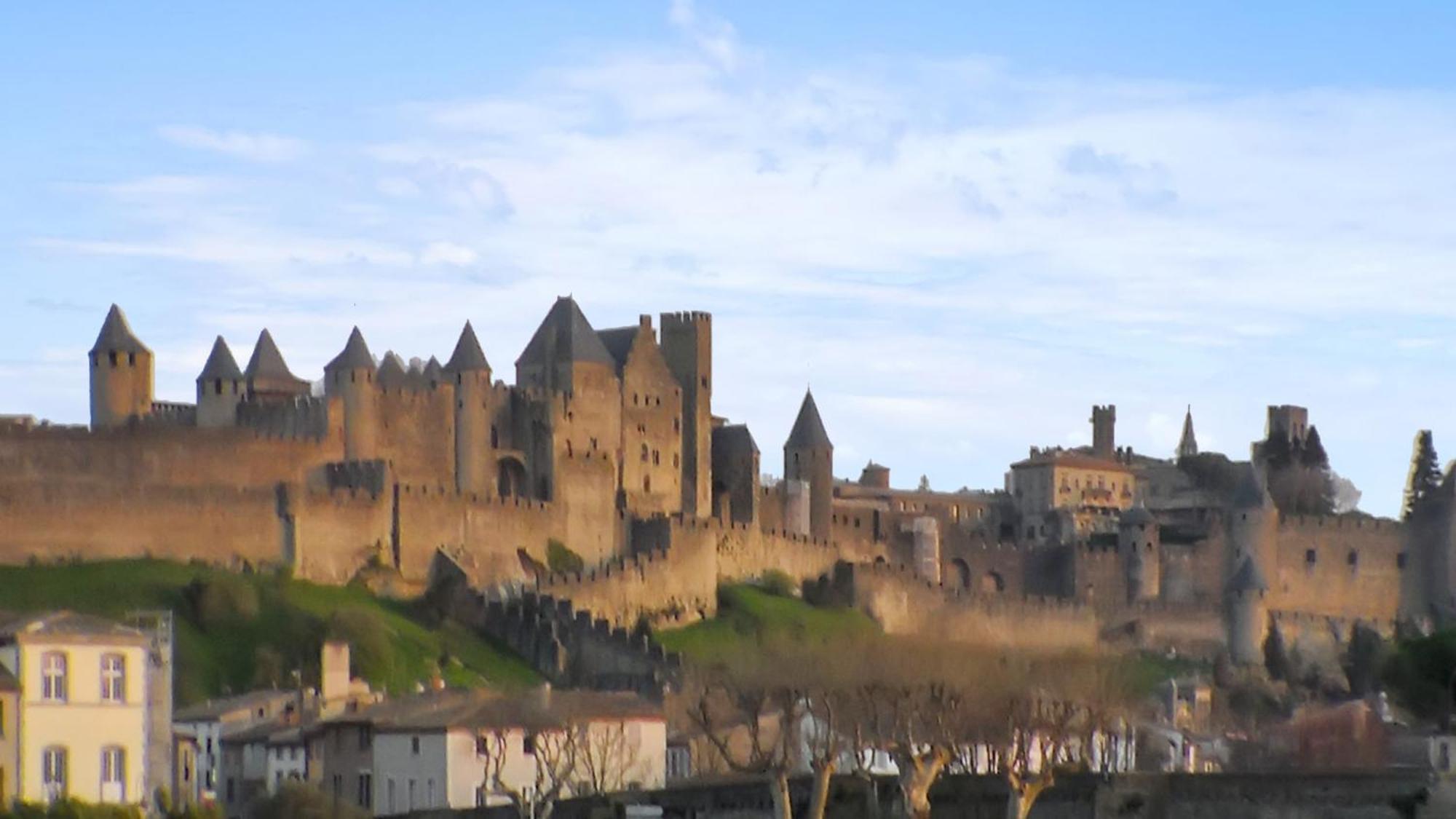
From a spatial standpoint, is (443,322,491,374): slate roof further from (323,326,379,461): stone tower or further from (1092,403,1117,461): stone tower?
(1092,403,1117,461): stone tower

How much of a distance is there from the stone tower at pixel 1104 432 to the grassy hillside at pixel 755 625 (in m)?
57.4

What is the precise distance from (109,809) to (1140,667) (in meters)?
69.9

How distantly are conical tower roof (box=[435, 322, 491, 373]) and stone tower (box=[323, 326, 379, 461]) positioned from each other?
4.04 m

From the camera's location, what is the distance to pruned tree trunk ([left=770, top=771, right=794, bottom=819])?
58625 mm

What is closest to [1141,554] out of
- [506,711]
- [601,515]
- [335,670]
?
[601,515]

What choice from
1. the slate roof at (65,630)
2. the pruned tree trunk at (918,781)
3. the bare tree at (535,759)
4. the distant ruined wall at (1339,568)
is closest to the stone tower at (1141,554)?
the distant ruined wall at (1339,568)

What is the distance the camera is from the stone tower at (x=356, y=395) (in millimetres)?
109062

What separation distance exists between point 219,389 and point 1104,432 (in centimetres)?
7100

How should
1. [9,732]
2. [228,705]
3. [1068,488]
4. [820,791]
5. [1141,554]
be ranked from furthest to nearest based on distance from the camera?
[1068,488], [1141,554], [228,705], [820,791], [9,732]

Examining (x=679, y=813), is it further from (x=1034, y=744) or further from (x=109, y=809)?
(x=1034, y=744)

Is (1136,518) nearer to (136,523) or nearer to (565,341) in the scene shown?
(565,341)

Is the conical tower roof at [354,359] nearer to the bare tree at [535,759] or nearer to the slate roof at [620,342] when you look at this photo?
the slate roof at [620,342]

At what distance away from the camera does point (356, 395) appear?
109 meters

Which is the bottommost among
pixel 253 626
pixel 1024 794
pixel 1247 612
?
pixel 1024 794
